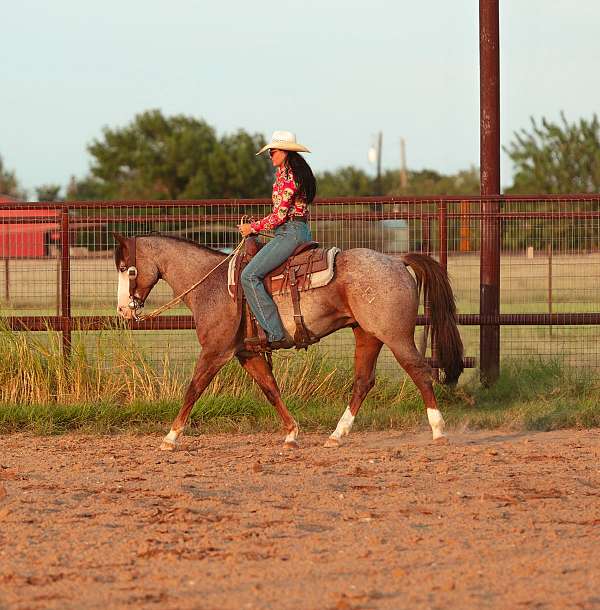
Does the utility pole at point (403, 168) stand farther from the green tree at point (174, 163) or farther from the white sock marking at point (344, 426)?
the white sock marking at point (344, 426)

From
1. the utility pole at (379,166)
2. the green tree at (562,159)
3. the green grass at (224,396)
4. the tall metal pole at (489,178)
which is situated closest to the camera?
the green grass at (224,396)

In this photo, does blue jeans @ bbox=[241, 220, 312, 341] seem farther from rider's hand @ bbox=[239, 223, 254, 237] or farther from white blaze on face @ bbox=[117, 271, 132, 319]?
white blaze on face @ bbox=[117, 271, 132, 319]

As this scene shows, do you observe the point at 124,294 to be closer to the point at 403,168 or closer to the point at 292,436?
the point at 292,436

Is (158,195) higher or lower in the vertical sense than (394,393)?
higher

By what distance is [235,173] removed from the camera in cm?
5962

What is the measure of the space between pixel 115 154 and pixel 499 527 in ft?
192

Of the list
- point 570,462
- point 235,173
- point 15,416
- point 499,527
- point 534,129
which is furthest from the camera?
point 235,173

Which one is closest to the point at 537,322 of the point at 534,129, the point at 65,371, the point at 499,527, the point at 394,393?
the point at 394,393

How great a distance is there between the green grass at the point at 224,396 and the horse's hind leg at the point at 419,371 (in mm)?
1083

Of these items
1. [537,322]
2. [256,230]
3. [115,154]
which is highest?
[115,154]

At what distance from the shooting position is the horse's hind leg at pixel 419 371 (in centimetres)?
936

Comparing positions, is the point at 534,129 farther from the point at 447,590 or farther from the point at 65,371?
the point at 447,590

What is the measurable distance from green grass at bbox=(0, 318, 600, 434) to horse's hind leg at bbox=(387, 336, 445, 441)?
1.08 metres

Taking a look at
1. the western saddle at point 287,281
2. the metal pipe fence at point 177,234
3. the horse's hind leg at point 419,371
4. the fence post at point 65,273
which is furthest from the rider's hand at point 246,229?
the fence post at point 65,273
